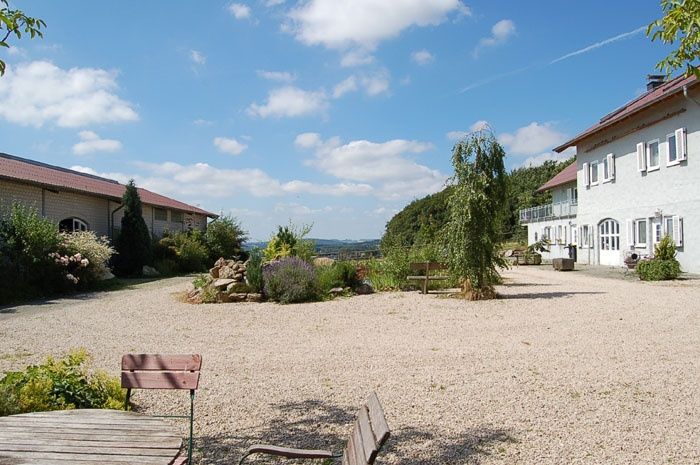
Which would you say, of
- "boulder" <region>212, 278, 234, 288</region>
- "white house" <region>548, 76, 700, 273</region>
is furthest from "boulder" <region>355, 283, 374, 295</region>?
"white house" <region>548, 76, 700, 273</region>

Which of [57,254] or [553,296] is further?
[57,254]

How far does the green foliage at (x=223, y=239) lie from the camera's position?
28.5 metres

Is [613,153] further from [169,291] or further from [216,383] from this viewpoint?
[216,383]

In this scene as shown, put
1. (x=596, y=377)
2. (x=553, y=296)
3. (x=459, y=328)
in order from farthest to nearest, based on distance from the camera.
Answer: (x=553, y=296), (x=459, y=328), (x=596, y=377)

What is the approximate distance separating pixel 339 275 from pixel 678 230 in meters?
13.5

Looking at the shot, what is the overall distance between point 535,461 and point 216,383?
359cm

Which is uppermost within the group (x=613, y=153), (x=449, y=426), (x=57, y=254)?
(x=613, y=153)

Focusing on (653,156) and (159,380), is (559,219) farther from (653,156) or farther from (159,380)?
(159,380)

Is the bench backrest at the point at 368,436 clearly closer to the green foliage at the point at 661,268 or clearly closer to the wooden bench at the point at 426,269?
the wooden bench at the point at 426,269

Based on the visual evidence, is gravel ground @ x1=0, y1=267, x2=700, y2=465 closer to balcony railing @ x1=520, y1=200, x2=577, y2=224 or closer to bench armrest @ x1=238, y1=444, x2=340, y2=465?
bench armrest @ x1=238, y1=444, x2=340, y2=465

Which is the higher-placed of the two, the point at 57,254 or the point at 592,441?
the point at 57,254

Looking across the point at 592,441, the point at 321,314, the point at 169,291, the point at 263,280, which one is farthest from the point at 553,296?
the point at 169,291

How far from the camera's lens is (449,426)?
176 inches

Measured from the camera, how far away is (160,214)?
29.8 m
